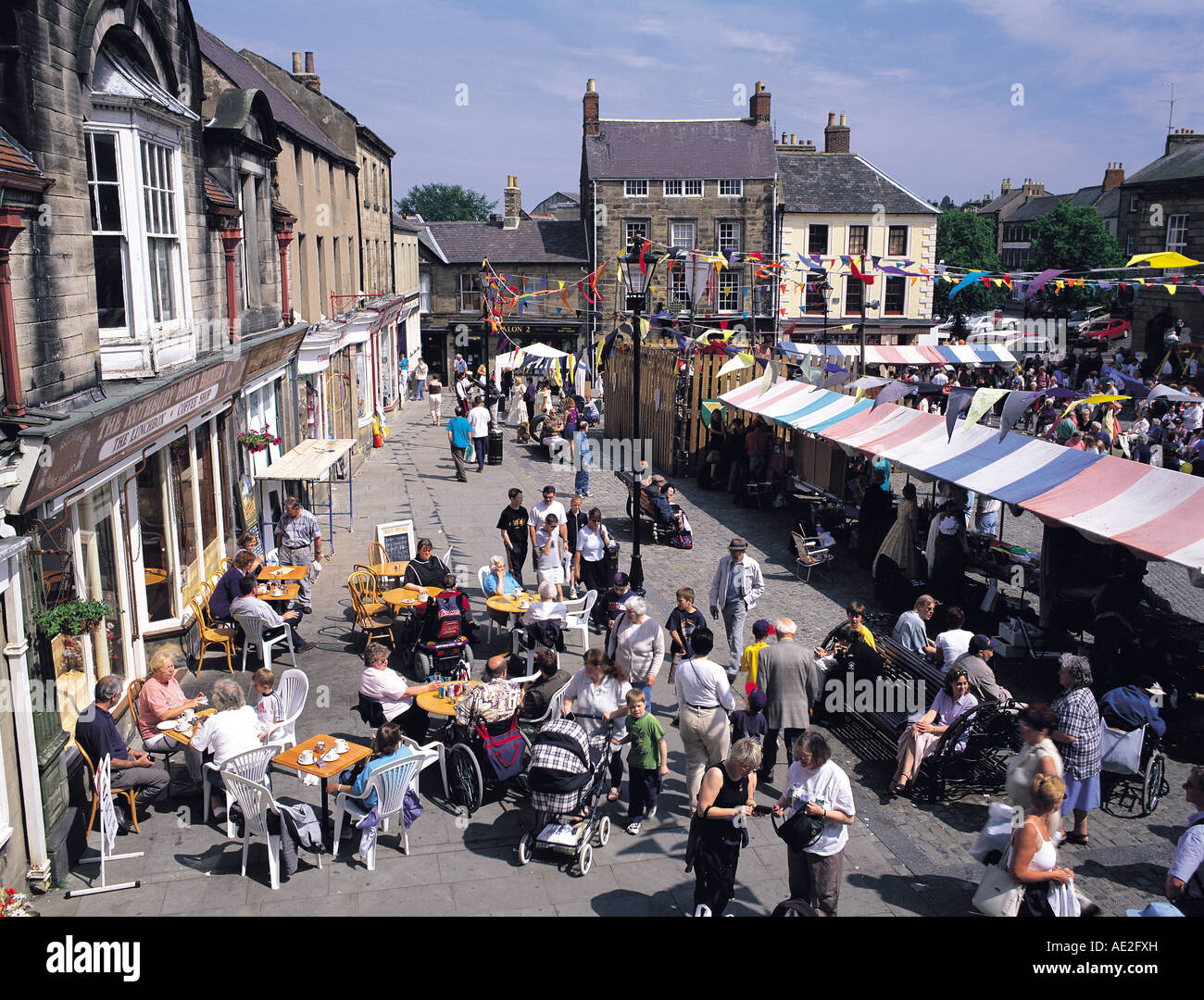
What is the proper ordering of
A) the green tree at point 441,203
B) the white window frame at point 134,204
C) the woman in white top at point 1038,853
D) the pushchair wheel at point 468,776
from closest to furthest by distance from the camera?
the woman in white top at point 1038,853
the pushchair wheel at point 468,776
the white window frame at point 134,204
the green tree at point 441,203

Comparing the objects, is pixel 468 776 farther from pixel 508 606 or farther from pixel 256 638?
pixel 256 638

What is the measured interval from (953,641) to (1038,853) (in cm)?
380

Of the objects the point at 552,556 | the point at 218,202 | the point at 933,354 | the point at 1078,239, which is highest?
the point at 1078,239

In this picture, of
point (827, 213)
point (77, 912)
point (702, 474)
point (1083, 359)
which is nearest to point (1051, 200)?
point (827, 213)

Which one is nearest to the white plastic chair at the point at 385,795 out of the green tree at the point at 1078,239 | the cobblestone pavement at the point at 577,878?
the cobblestone pavement at the point at 577,878

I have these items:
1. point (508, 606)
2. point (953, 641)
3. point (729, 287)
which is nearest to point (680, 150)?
point (729, 287)

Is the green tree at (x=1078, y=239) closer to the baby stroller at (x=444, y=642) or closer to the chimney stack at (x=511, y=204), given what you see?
the chimney stack at (x=511, y=204)

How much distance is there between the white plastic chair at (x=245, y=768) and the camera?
7.18 meters

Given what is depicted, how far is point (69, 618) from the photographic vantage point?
23.3 ft

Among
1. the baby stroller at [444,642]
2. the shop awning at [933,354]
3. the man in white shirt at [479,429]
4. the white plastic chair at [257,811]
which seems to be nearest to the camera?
the white plastic chair at [257,811]

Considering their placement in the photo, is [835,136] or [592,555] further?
[835,136]

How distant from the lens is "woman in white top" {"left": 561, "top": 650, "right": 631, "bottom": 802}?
7.98m

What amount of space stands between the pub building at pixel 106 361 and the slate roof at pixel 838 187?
3902 centimetres
